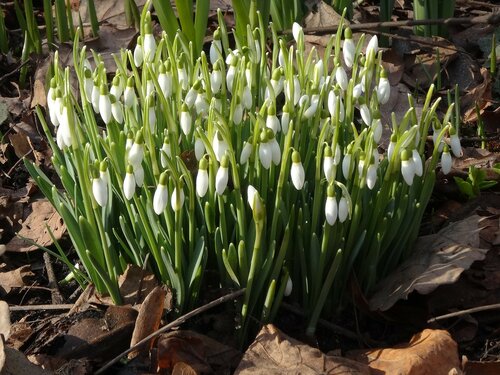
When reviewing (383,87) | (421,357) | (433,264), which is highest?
(383,87)

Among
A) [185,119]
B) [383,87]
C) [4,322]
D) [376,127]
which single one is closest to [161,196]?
[185,119]

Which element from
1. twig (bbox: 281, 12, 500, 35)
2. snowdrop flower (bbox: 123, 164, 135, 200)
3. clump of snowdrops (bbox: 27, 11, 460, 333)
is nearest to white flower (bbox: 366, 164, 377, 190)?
clump of snowdrops (bbox: 27, 11, 460, 333)

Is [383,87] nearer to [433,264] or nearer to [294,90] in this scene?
[294,90]

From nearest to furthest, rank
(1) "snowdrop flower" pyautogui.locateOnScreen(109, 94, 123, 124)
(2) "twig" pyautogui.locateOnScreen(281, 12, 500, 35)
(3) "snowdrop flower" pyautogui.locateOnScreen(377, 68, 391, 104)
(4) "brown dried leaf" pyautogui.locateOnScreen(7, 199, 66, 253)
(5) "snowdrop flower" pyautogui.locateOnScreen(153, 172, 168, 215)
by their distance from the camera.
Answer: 1. (5) "snowdrop flower" pyautogui.locateOnScreen(153, 172, 168, 215)
2. (1) "snowdrop flower" pyautogui.locateOnScreen(109, 94, 123, 124)
3. (3) "snowdrop flower" pyautogui.locateOnScreen(377, 68, 391, 104)
4. (4) "brown dried leaf" pyautogui.locateOnScreen(7, 199, 66, 253)
5. (2) "twig" pyautogui.locateOnScreen(281, 12, 500, 35)

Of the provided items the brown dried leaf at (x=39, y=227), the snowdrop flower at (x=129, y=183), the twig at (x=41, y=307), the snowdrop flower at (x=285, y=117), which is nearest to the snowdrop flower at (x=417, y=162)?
the snowdrop flower at (x=285, y=117)

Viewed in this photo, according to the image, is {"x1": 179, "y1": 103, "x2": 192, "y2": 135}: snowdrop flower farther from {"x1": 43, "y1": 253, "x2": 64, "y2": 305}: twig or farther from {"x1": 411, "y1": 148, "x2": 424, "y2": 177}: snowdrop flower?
{"x1": 43, "y1": 253, "x2": 64, "y2": 305}: twig

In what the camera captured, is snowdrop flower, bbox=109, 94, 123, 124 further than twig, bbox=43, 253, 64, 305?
No
